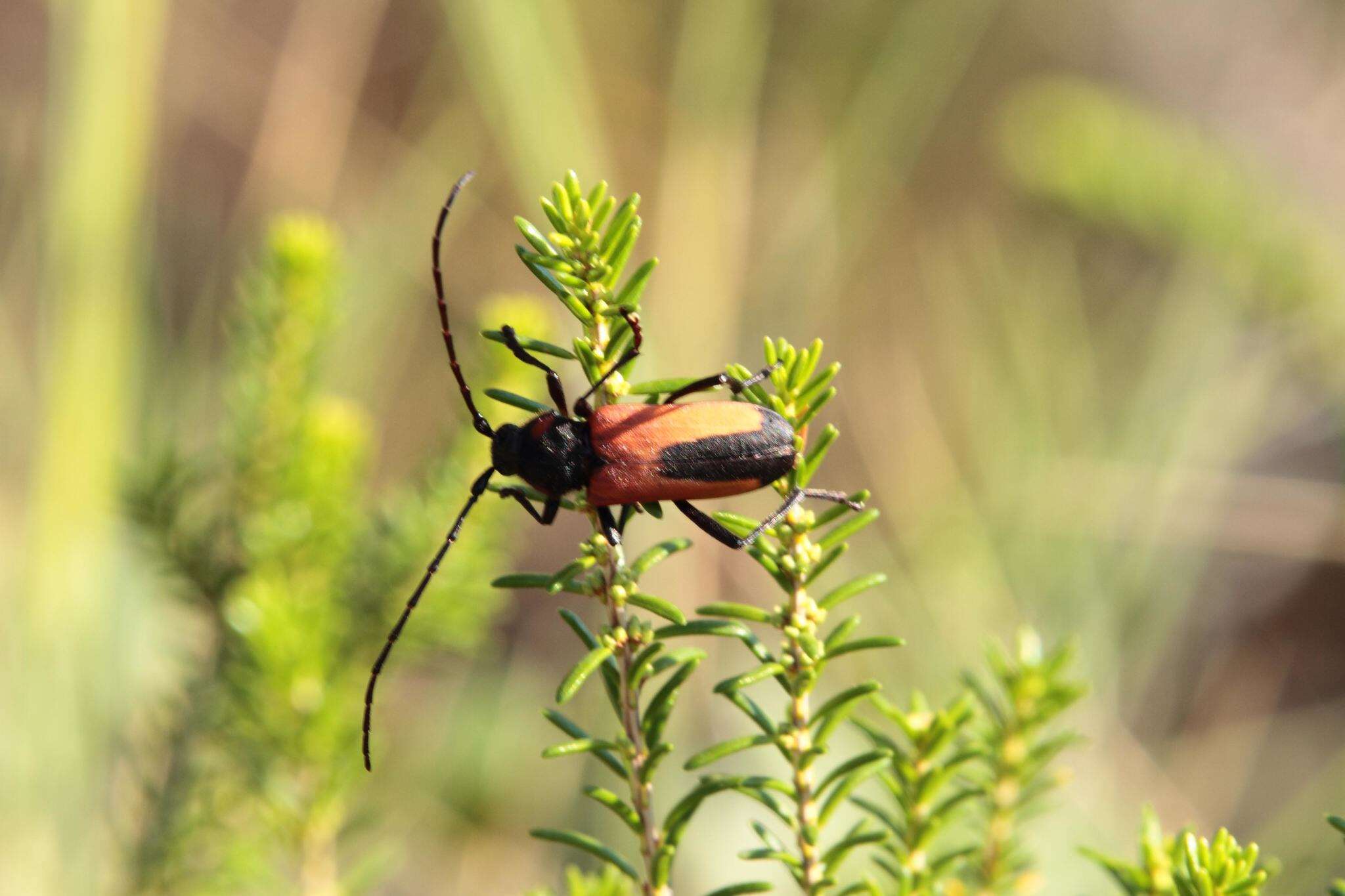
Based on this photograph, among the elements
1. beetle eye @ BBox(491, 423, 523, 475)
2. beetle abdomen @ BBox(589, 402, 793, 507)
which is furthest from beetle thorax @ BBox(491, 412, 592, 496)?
beetle abdomen @ BBox(589, 402, 793, 507)

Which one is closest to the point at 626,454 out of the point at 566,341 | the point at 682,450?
the point at 682,450

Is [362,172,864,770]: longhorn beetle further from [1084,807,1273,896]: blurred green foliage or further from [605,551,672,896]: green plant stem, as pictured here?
[1084,807,1273,896]: blurred green foliage

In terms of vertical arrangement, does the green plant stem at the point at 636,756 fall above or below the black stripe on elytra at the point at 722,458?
below

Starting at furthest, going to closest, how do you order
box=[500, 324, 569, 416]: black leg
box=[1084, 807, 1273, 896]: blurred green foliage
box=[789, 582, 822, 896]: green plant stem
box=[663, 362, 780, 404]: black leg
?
box=[500, 324, 569, 416]: black leg → box=[663, 362, 780, 404]: black leg → box=[789, 582, 822, 896]: green plant stem → box=[1084, 807, 1273, 896]: blurred green foliage

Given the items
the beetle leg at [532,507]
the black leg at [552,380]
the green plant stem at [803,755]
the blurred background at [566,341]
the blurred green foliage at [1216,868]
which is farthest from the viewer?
the blurred background at [566,341]

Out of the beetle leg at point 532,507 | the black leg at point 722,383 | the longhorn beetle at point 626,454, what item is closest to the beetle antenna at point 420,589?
the longhorn beetle at point 626,454

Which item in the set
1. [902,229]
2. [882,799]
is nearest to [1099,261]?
[902,229]

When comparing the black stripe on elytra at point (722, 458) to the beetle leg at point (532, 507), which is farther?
the black stripe on elytra at point (722, 458)

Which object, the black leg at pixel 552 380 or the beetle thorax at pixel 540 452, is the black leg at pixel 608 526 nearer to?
the black leg at pixel 552 380

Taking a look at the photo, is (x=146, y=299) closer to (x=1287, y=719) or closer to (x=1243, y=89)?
(x=1287, y=719)
